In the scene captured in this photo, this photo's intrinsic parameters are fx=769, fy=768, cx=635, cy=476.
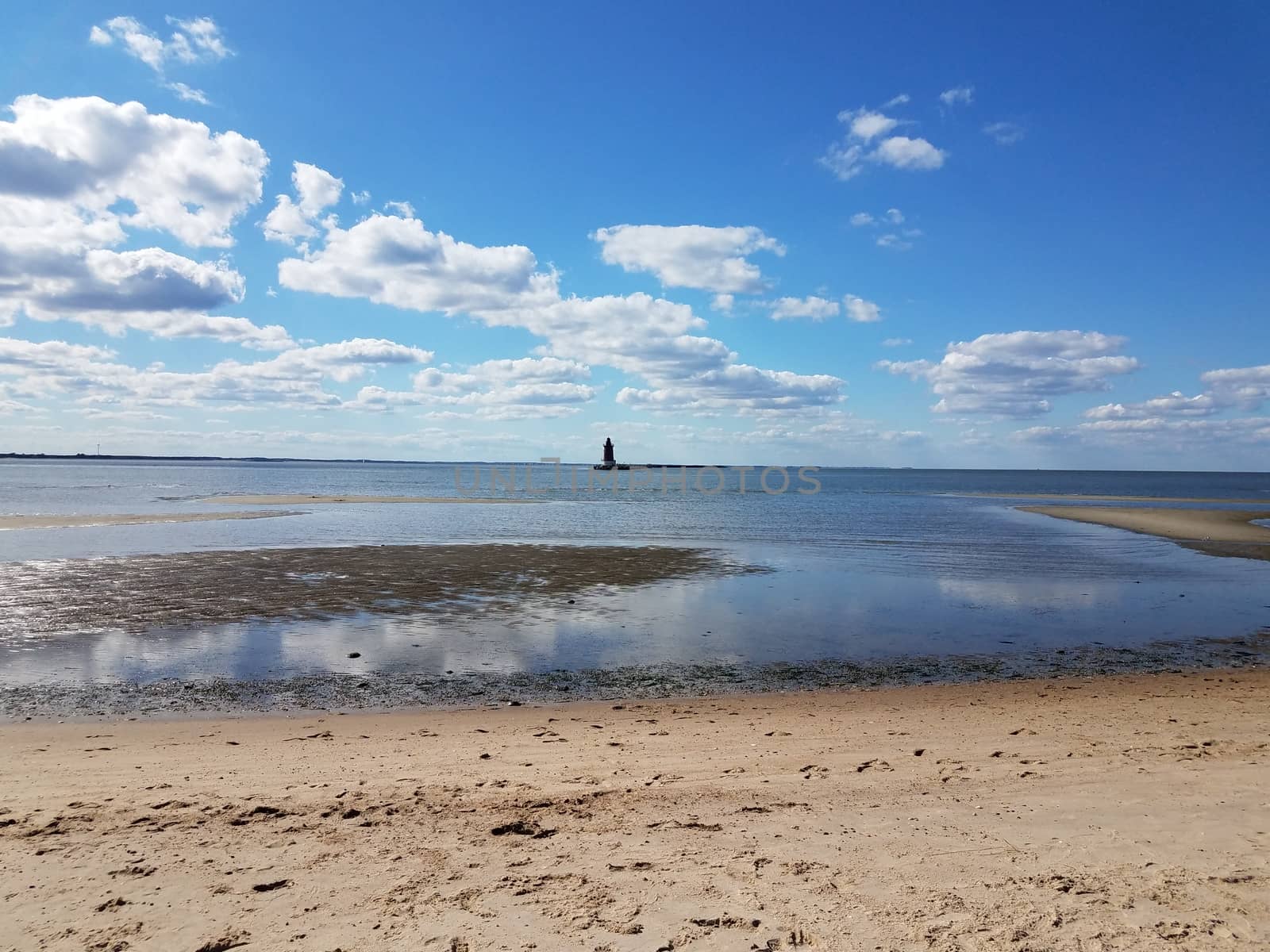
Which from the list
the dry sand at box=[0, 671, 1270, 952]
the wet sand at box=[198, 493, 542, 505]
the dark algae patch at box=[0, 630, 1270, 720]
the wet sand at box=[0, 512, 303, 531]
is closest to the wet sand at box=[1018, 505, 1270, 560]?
the dark algae patch at box=[0, 630, 1270, 720]

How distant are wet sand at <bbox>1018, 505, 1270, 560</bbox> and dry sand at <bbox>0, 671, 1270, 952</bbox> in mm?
31622

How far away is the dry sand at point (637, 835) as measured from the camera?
4918mm

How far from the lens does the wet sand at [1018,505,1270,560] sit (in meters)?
35.6

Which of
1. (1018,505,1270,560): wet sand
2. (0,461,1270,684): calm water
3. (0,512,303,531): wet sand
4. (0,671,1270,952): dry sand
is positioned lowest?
(1018,505,1270,560): wet sand

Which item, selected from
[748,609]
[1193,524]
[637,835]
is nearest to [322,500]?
[748,609]

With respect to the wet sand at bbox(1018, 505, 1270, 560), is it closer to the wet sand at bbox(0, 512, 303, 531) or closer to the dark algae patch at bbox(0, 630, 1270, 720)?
the dark algae patch at bbox(0, 630, 1270, 720)

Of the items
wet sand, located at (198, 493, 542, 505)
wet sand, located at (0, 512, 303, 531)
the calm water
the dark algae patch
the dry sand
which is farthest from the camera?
wet sand, located at (198, 493, 542, 505)

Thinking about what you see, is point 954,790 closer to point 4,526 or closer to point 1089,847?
point 1089,847

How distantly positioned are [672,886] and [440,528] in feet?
124

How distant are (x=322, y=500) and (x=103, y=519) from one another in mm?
24130

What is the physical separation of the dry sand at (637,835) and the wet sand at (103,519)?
35365 mm

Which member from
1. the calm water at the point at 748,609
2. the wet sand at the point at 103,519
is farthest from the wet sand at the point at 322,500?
the calm water at the point at 748,609

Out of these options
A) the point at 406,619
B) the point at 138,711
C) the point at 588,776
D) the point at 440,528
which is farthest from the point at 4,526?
the point at 588,776

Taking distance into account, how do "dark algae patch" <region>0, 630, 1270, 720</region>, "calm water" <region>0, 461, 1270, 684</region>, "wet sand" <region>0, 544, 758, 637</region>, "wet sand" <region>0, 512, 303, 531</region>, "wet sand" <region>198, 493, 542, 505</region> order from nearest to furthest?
1. "dark algae patch" <region>0, 630, 1270, 720</region>
2. "calm water" <region>0, 461, 1270, 684</region>
3. "wet sand" <region>0, 544, 758, 637</region>
4. "wet sand" <region>0, 512, 303, 531</region>
5. "wet sand" <region>198, 493, 542, 505</region>
